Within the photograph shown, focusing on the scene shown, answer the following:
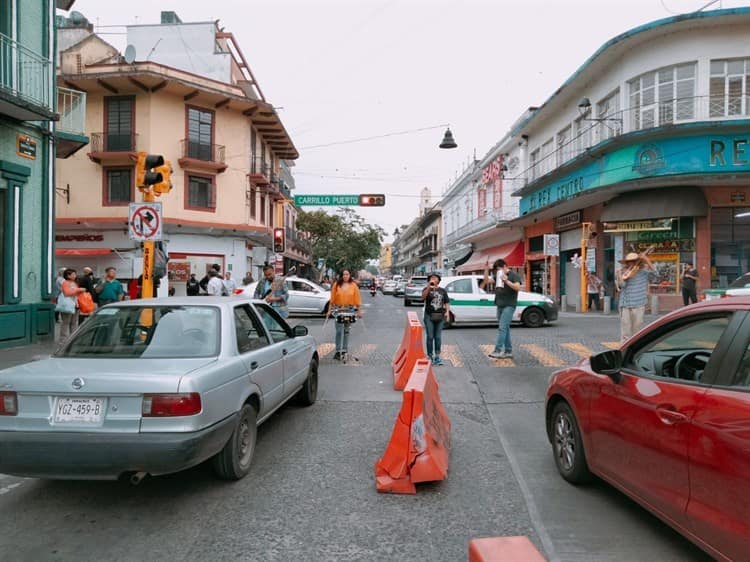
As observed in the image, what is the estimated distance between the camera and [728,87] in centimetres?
1867

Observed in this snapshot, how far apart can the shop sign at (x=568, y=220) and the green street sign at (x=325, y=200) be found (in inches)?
400

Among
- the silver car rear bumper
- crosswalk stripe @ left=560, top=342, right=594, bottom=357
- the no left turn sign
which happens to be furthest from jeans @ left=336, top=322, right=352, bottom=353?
the silver car rear bumper

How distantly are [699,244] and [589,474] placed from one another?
18294 mm

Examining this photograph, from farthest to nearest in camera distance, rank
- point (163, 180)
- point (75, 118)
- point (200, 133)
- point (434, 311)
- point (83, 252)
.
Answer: point (200, 133), point (83, 252), point (75, 118), point (434, 311), point (163, 180)

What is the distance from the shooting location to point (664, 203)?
19.4m

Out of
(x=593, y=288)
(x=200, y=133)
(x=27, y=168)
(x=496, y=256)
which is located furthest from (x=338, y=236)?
(x=27, y=168)

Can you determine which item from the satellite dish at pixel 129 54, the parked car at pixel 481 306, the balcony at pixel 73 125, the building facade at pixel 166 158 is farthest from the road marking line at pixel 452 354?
the satellite dish at pixel 129 54

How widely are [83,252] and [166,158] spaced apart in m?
6.11

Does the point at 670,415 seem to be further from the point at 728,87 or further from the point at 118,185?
the point at 118,185

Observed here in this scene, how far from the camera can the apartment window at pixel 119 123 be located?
2709 centimetres

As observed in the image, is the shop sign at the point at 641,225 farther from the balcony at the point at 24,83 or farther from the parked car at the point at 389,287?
the parked car at the point at 389,287

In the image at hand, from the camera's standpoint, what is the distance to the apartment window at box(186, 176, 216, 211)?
2811cm

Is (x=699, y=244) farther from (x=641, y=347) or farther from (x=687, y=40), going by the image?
(x=641, y=347)

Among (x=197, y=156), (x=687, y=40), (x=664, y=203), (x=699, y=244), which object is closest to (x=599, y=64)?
(x=687, y=40)
